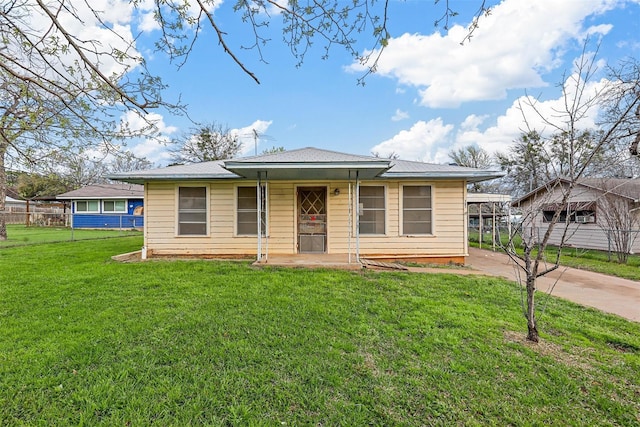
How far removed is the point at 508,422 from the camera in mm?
2119

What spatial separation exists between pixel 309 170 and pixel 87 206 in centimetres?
2188

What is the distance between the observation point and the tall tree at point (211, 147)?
25.5 meters

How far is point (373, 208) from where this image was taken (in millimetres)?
8258

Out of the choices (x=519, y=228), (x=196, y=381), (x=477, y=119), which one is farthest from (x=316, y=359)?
(x=477, y=119)

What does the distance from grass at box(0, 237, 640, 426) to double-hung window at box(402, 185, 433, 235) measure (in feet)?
10.6

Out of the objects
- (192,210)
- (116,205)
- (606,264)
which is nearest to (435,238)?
(606,264)

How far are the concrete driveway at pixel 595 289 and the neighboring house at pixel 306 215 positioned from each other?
1.91m

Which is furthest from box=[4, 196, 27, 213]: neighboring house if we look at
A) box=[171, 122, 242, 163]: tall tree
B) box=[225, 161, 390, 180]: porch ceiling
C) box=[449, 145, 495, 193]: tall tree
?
box=[449, 145, 495, 193]: tall tree

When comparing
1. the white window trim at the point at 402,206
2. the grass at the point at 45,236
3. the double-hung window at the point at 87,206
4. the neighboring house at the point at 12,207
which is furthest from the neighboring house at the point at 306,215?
the neighboring house at the point at 12,207

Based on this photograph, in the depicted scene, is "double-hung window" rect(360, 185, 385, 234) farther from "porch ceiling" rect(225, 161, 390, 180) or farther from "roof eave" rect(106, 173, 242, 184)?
"roof eave" rect(106, 173, 242, 184)

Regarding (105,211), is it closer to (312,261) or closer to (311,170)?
(312,261)

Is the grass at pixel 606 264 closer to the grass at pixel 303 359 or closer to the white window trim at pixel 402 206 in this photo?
the white window trim at pixel 402 206

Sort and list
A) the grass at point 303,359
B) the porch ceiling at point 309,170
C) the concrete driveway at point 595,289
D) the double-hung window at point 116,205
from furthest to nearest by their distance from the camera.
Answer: the double-hung window at point 116,205, the porch ceiling at point 309,170, the concrete driveway at point 595,289, the grass at point 303,359

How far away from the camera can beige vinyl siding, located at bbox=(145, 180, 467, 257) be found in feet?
26.9
